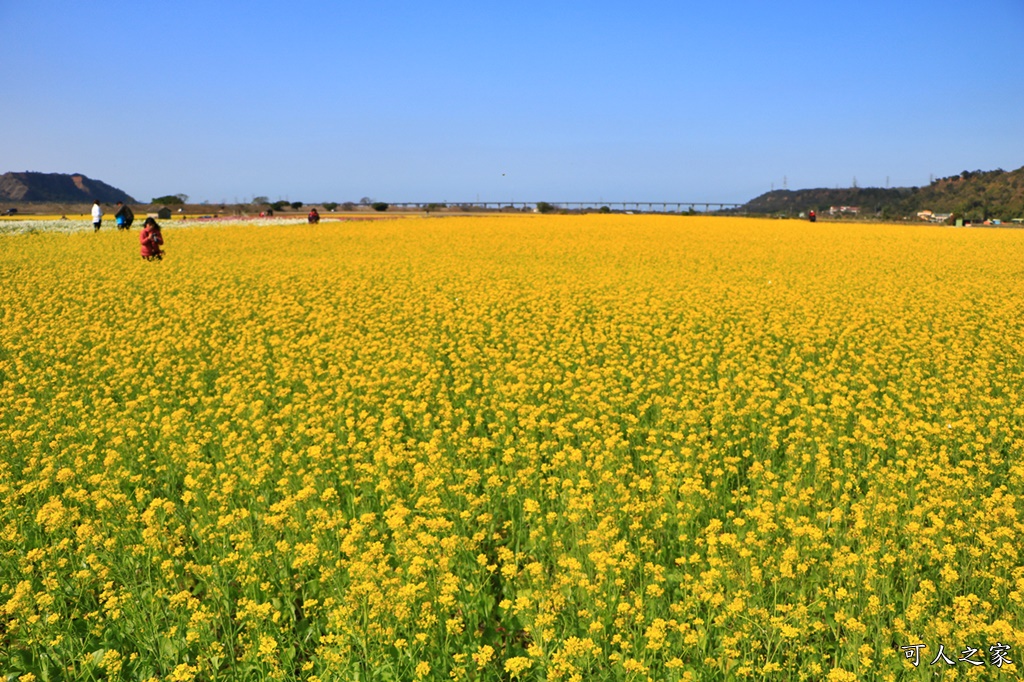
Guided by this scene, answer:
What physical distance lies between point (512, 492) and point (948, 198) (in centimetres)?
11210

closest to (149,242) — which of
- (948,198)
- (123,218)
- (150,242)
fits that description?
(150,242)

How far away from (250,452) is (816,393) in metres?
6.75

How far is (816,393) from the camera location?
26.9 ft

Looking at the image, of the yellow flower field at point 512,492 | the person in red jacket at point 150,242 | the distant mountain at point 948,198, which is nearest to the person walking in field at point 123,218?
the person in red jacket at point 150,242

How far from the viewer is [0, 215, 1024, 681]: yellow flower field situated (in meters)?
4.03

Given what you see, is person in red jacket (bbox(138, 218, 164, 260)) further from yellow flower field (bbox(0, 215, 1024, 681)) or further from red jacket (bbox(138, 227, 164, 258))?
yellow flower field (bbox(0, 215, 1024, 681))

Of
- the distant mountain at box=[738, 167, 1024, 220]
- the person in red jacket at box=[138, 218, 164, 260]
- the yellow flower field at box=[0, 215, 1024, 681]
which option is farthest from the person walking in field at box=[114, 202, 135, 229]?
the distant mountain at box=[738, 167, 1024, 220]

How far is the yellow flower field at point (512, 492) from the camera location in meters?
4.03

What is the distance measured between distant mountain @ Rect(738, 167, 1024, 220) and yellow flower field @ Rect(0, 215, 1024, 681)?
72.7 meters

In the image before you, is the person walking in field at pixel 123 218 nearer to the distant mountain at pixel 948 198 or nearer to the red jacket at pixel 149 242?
the red jacket at pixel 149 242

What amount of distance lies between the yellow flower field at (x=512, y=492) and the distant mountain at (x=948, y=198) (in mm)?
72670

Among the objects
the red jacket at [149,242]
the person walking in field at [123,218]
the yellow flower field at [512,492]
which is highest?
the person walking in field at [123,218]

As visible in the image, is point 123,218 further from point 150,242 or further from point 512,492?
point 512,492

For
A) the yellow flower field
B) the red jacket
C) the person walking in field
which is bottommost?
the yellow flower field
